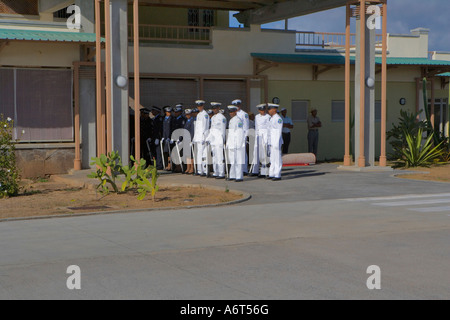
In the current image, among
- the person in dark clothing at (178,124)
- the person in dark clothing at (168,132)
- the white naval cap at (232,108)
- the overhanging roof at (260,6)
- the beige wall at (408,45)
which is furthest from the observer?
the beige wall at (408,45)

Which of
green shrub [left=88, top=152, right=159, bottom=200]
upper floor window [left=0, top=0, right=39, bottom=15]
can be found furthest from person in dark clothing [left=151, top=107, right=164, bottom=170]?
green shrub [left=88, top=152, right=159, bottom=200]

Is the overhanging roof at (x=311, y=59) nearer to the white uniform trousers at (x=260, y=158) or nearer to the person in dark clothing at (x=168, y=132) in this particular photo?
the person in dark clothing at (x=168, y=132)

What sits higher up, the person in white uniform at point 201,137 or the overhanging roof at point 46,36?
the overhanging roof at point 46,36

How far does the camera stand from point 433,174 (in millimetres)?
18906

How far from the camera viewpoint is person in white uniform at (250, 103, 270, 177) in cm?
1734

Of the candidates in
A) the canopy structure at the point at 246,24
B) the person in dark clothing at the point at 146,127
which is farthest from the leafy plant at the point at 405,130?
the person in dark clothing at the point at 146,127

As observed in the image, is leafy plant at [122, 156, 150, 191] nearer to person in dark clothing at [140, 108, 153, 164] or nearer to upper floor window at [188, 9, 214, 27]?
person in dark clothing at [140, 108, 153, 164]

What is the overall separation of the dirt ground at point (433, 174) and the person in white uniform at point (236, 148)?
435cm

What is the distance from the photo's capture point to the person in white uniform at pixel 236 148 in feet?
55.0

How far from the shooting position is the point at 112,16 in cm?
1700

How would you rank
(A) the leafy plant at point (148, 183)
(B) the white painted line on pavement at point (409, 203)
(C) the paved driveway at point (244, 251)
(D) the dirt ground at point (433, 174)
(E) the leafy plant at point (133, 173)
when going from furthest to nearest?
(D) the dirt ground at point (433, 174) < (E) the leafy plant at point (133, 173) < (A) the leafy plant at point (148, 183) < (B) the white painted line on pavement at point (409, 203) < (C) the paved driveway at point (244, 251)

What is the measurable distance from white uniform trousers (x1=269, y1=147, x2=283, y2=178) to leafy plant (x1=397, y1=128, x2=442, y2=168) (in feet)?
17.9

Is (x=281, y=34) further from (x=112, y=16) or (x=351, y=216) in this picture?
(x=351, y=216)
